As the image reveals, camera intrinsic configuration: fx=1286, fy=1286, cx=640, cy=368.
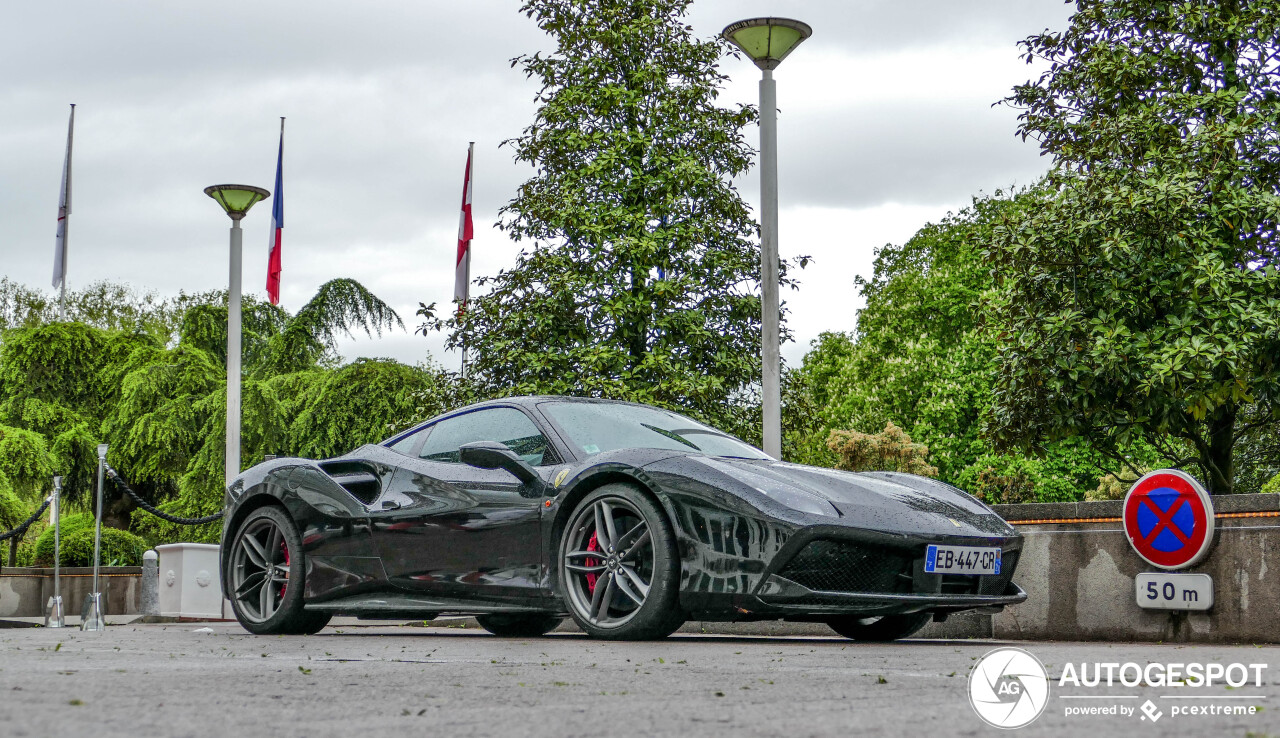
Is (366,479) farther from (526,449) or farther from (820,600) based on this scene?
(820,600)

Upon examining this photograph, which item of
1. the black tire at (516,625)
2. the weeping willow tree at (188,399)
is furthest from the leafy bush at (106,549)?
the black tire at (516,625)

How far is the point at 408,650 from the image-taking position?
211 inches

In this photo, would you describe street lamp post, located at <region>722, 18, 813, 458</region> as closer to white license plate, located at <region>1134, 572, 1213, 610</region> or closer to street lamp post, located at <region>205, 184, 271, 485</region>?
white license plate, located at <region>1134, 572, 1213, 610</region>

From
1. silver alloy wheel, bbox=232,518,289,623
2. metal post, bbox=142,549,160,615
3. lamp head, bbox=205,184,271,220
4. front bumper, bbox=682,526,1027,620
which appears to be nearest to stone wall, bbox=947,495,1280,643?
Answer: front bumper, bbox=682,526,1027,620

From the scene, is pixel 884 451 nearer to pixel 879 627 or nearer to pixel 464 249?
pixel 464 249

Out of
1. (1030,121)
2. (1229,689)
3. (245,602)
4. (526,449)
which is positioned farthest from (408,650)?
(1030,121)

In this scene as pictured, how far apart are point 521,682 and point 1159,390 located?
34.6 feet

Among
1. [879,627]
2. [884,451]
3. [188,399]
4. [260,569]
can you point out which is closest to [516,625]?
[260,569]

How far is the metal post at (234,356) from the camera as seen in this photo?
52.4ft

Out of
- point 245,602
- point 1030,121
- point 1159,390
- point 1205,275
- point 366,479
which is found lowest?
point 245,602

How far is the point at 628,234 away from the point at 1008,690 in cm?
1272

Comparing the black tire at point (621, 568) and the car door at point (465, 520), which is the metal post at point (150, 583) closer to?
the car door at point (465, 520)

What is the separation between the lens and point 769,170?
36.7 ft

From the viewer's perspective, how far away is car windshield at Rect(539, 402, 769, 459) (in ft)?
21.8
